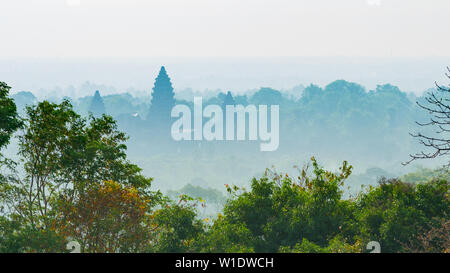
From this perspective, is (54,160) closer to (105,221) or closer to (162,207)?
(105,221)

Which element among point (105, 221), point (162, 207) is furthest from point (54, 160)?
point (162, 207)

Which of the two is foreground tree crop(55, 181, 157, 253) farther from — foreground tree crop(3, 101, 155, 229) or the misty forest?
foreground tree crop(3, 101, 155, 229)

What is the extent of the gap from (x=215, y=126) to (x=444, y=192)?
305ft

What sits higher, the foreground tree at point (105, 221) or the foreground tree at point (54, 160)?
the foreground tree at point (54, 160)

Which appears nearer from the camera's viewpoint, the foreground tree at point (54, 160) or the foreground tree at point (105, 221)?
the foreground tree at point (105, 221)

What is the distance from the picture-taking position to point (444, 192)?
12133 millimetres

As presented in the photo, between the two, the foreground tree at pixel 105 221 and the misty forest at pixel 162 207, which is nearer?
the misty forest at pixel 162 207

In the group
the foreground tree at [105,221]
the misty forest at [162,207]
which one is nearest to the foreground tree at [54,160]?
the misty forest at [162,207]

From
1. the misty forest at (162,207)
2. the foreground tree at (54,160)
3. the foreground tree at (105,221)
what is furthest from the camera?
the foreground tree at (54,160)

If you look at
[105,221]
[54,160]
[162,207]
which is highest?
[54,160]

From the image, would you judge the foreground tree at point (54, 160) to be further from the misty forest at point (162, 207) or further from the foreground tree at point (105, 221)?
the foreground tree at point (105, 221)

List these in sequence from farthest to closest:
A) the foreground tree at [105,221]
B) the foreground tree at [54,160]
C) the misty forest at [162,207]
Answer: the foreground tree at [54,160]
the foreground tree at [105,221]
the misty forest at [162,207]

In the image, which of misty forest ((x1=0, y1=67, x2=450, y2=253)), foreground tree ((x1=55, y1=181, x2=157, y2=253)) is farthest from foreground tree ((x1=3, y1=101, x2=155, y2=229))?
foreground tree ((x1=55, y1=181, x2=157, y2=253))
